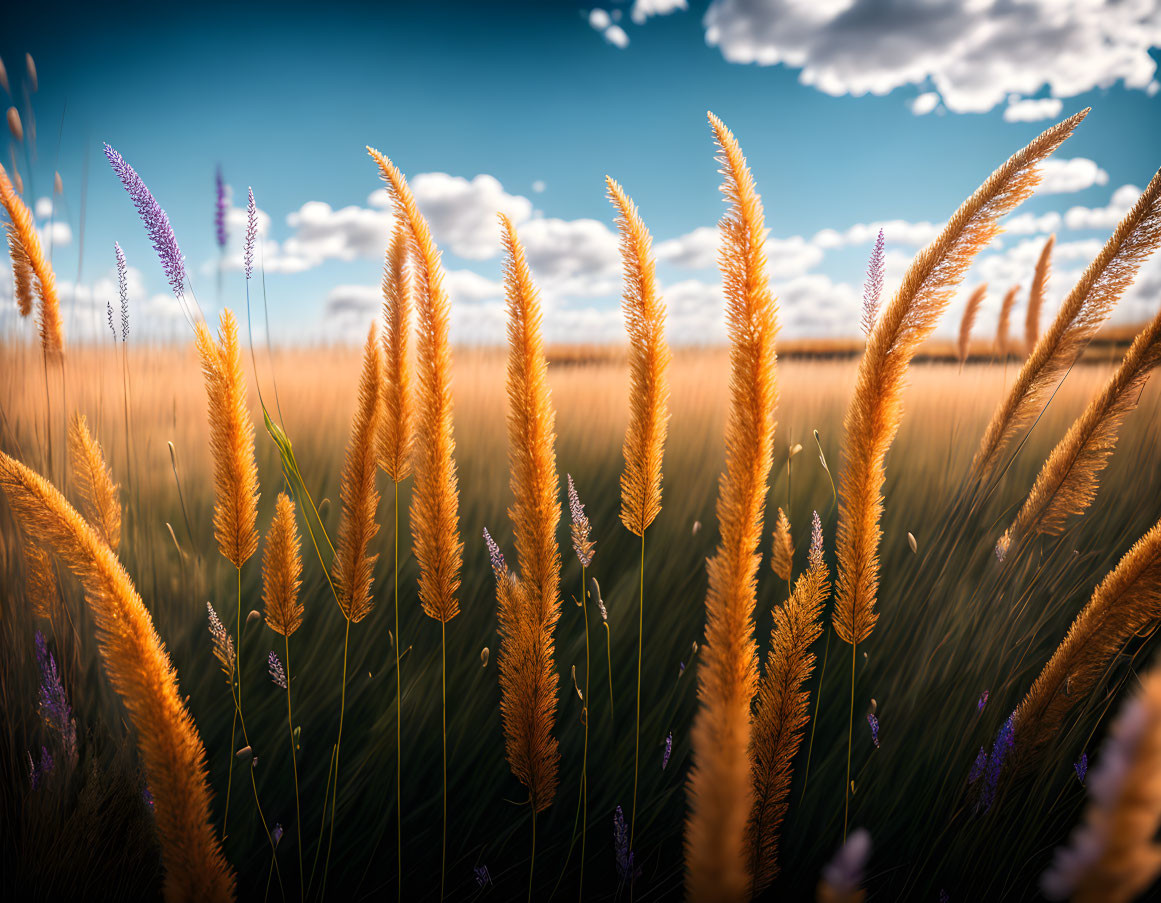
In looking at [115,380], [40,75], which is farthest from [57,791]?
[40,75]

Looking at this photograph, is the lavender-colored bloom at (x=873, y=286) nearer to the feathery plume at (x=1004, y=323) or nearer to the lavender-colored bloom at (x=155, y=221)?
the feathery plume at (x=1004, y=323)

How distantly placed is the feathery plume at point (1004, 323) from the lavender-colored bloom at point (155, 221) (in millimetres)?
1464

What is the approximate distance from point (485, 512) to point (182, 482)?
0.42 metres

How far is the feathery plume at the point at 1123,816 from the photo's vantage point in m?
0.22

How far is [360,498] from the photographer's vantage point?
2.10 ft

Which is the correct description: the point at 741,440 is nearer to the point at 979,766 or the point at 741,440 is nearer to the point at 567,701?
the point at 567,701

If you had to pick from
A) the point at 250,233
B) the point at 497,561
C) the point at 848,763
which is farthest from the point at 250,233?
the point at 848,763

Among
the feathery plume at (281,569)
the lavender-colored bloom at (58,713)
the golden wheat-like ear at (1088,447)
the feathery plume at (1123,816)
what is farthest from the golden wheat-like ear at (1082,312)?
the lavender-colored bloom at (58,713)

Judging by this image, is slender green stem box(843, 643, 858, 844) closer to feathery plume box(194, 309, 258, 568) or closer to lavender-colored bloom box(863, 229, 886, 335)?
lavender-colored bloom box(863, 229, 886, 335)

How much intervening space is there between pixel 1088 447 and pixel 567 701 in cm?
67

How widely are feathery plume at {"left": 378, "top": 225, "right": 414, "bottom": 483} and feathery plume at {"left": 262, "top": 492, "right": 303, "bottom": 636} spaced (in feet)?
0.41

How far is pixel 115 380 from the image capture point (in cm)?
89

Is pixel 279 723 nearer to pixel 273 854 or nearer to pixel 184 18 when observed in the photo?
pixel 273 854

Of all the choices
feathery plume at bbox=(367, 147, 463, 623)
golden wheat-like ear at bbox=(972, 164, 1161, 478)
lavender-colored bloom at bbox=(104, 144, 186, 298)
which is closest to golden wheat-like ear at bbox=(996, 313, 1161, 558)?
golden wheat-like ear at bbox=(972, 164, 1161, 478)
